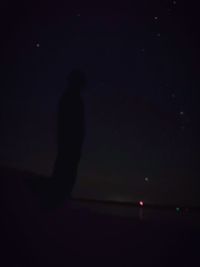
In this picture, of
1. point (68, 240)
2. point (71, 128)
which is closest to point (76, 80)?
point (71, 128)

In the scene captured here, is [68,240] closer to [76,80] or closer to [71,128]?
[71,128]

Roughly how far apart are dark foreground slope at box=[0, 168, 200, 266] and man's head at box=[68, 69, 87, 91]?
2026 millimetres

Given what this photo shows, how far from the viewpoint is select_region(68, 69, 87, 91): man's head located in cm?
584

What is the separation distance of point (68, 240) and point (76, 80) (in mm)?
3114

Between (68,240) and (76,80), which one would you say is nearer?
(68,240)

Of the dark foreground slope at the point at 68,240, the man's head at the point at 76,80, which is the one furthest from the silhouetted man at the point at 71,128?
the dark foreground slope at the point at 68,240

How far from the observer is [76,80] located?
19.1 ft

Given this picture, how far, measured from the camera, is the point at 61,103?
19.2 feet

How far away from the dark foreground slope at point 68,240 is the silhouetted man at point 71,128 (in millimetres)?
774

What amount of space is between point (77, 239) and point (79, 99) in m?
2.79

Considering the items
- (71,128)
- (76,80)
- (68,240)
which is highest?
(76,80)

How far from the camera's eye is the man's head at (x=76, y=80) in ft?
19.1

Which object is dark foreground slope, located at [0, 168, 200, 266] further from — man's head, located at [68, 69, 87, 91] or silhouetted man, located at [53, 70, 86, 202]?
man's head, located at [68, 69, 87, 91]

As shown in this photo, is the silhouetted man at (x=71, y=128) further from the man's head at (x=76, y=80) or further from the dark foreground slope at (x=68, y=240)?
the dark foreground slope at (x=68, y=240)
